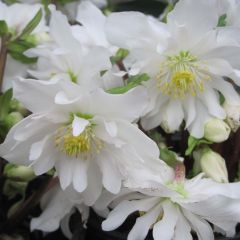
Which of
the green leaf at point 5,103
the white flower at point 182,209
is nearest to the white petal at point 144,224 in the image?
the white flower at point 182,209

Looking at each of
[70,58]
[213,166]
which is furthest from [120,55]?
[213,166]

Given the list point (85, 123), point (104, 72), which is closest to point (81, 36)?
point (104, 72)

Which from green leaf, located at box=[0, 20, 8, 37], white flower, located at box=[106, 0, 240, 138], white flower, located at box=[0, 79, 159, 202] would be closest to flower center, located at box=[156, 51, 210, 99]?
white flower, located at box=[106, 0, 240, 138]

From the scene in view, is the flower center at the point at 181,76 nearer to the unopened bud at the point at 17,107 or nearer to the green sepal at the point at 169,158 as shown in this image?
the green sepal at the point at 169,158

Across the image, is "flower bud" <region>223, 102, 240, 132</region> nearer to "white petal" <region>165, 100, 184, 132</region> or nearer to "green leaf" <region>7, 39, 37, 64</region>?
"white petal" <region>165, 100, 184, 132</region>

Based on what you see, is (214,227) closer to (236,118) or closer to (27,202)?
(236,118)
